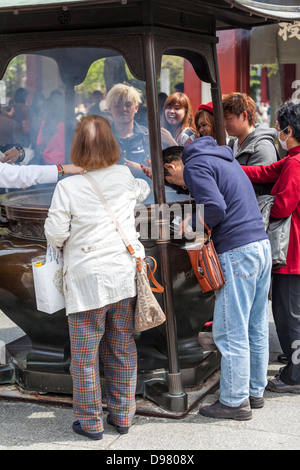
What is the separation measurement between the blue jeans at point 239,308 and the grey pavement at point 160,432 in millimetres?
198

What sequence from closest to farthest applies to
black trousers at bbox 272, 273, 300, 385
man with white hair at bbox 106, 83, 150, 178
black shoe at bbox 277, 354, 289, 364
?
black trousers at bbox 272, 273, 300, 385 → black shoe at bbox 277, 354, 289, 364 → man with white hair at bbox 106, 83, 150, 178

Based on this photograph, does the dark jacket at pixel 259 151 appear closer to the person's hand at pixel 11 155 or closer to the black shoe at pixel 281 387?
the black shoe at pixel 281 387

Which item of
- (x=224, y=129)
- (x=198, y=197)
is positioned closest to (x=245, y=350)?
(x=198, y=197)

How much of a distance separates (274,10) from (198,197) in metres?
1.41

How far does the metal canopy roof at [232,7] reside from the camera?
3291 mm

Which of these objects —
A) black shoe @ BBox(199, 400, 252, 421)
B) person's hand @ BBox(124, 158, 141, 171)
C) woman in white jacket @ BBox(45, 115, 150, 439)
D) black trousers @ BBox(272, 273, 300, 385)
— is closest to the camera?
woman in white jacket @ BBox(45, 115, 150, 439)

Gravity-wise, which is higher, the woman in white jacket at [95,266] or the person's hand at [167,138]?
the person's hand at [167,138]

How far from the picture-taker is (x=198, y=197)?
335 cm

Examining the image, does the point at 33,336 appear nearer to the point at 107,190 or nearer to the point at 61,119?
the point at 107,190

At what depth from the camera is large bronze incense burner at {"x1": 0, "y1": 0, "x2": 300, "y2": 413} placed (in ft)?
11.9

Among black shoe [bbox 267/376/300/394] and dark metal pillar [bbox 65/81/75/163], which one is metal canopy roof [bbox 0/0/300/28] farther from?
black shoe [bbox 267/376/300/394]

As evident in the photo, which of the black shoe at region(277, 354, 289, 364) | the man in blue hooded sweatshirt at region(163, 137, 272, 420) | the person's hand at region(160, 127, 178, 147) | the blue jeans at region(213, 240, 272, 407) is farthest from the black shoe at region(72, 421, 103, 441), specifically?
the person's hand at region(160, 127, 178, 147)

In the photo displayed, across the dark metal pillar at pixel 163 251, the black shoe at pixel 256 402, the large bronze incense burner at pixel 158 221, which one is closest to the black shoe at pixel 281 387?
the black shoe at pixel 256 402

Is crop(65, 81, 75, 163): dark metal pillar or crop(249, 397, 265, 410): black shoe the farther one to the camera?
crop(65, 81, 75, 163): dark metal pillar
